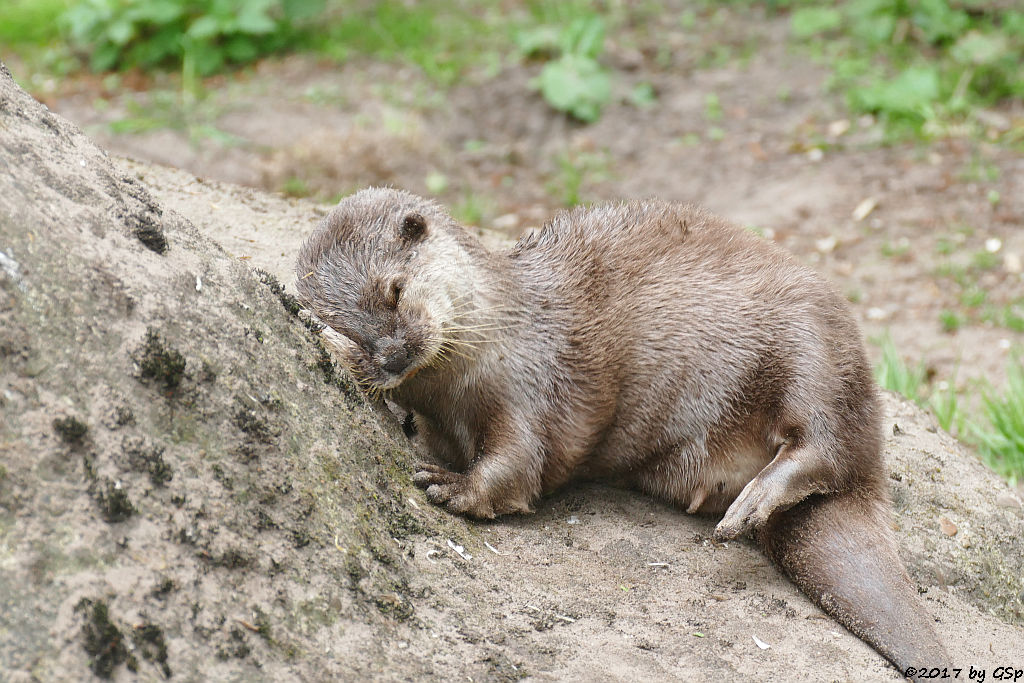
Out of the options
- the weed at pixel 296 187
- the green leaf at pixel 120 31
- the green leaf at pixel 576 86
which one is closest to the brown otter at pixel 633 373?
the weed at pixel 296 187

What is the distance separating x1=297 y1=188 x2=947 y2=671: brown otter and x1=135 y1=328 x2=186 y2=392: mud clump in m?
0.62

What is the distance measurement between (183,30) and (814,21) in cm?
534

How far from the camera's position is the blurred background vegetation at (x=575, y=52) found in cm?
746

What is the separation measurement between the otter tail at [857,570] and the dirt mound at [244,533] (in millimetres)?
75

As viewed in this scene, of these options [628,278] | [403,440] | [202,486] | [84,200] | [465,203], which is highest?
[84,200]

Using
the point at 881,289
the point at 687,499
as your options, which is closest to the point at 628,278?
the point at 687,499

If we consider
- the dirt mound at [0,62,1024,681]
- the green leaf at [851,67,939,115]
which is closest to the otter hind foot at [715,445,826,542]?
the dirt mound at [0,62,1024,681]

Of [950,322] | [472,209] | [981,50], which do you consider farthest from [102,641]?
[981,50]

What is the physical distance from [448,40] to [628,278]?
21.0ft

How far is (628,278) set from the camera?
10.3 ft

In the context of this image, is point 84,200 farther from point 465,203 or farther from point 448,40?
point 448,40

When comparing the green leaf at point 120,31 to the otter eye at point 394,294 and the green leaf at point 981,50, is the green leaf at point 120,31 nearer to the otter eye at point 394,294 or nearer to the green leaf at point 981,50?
the green leaf at point 981,50

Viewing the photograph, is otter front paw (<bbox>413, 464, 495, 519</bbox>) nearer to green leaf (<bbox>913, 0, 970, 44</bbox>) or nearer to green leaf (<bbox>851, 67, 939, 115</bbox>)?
green leaf (<bbox>851, 67, 939, 115</bbox>)

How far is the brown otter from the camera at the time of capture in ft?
8.98
